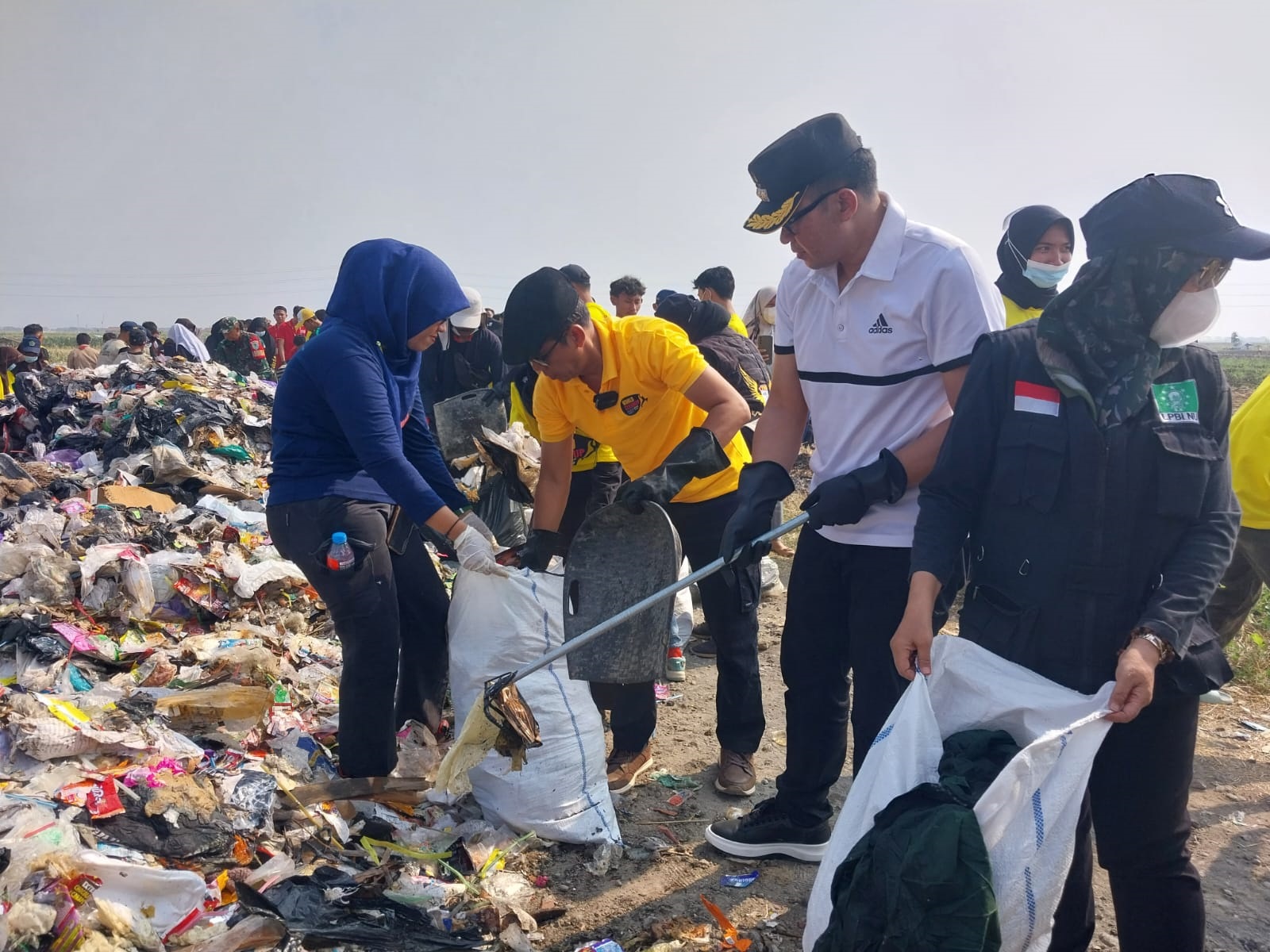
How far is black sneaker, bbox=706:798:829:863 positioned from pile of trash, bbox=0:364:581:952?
1.95 feet

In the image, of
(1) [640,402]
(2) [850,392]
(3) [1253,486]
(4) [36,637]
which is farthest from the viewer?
(4) [36,637]

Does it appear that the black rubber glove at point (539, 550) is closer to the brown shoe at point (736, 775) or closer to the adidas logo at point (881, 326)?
the brown shoe at point (736, 775)

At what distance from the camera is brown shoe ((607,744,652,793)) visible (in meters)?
3.05

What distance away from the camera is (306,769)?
3000 mm

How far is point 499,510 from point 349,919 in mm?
2286

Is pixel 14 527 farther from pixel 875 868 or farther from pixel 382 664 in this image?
pixel 875 868

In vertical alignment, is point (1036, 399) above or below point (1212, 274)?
below

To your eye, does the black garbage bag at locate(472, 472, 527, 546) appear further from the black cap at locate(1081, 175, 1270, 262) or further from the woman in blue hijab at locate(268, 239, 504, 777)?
the black cap at locate(1081, 175, 1270, 262)

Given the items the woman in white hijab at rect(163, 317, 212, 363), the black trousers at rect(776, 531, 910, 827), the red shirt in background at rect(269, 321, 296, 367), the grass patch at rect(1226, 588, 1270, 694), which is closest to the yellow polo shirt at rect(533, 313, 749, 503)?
the black trousers at rect(776, 531, 910, 827)

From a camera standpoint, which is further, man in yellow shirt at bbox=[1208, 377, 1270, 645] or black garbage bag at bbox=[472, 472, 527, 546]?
black garbage bag at bbox=[472, 472, 527, 546]

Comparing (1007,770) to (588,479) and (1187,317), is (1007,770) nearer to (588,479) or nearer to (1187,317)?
(1187,317)

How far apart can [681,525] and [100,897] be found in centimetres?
190

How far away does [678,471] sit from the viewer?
253 cm

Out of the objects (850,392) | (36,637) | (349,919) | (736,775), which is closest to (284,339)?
(36,637)
